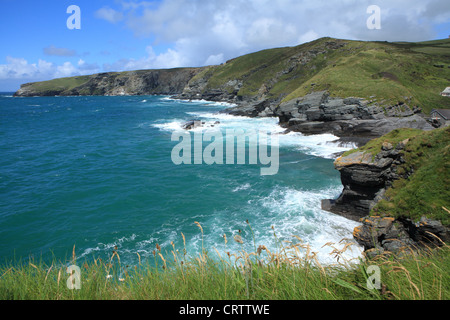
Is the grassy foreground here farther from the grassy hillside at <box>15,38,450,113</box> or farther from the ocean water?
the grassy hillside at <box>15,38,450,113</box>

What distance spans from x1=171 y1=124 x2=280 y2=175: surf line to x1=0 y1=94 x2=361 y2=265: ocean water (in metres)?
1.45

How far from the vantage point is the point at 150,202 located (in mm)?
19453

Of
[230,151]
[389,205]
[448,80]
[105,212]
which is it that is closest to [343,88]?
[448,80]

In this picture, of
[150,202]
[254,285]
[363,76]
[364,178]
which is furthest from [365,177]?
[363,76]

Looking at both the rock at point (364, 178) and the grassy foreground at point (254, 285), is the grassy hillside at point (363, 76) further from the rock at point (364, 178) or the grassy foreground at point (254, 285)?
the grassy foreground at point (254, 285)

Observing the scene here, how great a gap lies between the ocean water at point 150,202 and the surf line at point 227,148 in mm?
1450

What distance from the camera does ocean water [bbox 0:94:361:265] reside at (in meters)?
14.4

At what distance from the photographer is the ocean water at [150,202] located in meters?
14.4

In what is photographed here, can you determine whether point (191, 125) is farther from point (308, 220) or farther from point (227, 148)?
point (308, 220)

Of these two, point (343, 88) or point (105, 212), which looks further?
point (343, 88)
